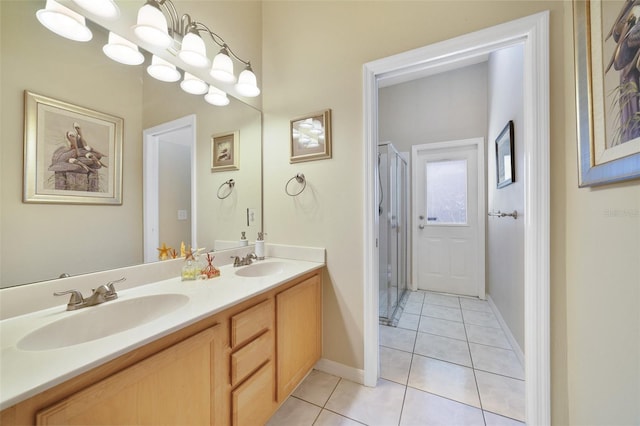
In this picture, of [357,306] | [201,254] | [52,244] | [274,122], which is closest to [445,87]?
[274,122]

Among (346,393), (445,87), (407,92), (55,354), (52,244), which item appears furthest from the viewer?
(407,92)

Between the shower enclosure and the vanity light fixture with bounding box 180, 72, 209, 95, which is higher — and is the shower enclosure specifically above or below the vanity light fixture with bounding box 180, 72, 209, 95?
below

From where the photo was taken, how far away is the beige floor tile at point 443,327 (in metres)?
2.19

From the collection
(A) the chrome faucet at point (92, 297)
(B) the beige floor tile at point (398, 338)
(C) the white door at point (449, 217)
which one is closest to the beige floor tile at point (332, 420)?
(B) the beige floor tile at point (398, 338)

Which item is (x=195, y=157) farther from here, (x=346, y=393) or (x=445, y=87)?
(x=445, y=87)

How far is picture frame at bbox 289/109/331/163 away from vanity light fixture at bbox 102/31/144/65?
98cm

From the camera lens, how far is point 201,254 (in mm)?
1550

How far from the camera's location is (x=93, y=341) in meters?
0.67

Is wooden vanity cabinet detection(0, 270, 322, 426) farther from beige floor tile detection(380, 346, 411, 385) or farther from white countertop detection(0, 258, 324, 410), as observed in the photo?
beige floor tile detection(380, 346, 411, 385)

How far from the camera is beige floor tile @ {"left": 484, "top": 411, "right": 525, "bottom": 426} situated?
1280mm

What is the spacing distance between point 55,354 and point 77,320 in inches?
12.1

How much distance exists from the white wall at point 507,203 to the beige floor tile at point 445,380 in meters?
0.55

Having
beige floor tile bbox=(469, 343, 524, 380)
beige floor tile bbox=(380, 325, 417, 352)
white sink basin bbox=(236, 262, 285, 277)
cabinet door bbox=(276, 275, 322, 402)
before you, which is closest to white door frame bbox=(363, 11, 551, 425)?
beige floor tile bbox=(469, 343, 524, 380)

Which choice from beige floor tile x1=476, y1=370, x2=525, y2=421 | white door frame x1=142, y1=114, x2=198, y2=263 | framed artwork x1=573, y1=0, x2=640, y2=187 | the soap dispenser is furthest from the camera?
the soap dispenser
